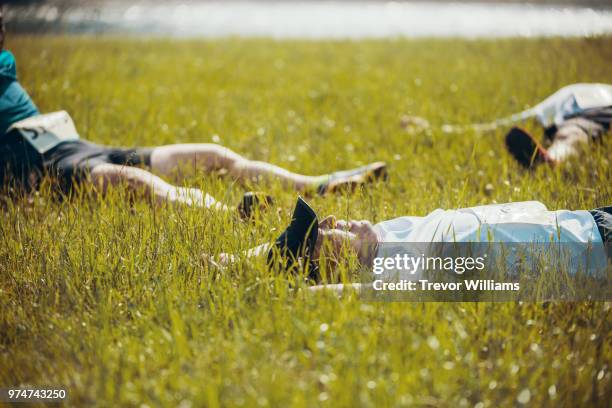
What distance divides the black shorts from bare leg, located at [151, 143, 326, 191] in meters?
0.10

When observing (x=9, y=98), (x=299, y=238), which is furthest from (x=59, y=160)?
(x=299, y=238)

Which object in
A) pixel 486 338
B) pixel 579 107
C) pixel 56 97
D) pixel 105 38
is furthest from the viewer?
pixel 105 38

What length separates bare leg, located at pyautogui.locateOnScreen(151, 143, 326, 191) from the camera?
149 inches

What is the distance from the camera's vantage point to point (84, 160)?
3.62 meters

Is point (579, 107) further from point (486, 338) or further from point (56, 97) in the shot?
point (56, 97)

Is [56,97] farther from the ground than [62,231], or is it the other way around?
[56,97]

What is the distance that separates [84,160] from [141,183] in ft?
1.70

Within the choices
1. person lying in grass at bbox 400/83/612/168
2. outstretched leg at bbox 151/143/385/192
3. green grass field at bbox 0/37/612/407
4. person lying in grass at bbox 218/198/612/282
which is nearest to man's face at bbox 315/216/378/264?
person lying in grass at bbox 218/198/612/282

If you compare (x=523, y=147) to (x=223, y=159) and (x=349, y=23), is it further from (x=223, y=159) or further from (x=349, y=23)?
(x=349, y=23)

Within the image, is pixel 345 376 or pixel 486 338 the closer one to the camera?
pixel 345 376

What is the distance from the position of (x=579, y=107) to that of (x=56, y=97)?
5124 millimetres

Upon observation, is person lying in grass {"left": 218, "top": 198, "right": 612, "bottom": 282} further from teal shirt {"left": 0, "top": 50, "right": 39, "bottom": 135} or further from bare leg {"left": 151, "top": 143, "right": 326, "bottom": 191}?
teal shirt {"left": 0, "top": 50, "right": 39, "bottom": 135}

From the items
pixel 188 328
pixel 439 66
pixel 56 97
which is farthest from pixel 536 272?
pixel 439 66

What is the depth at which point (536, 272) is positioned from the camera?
2.45m
